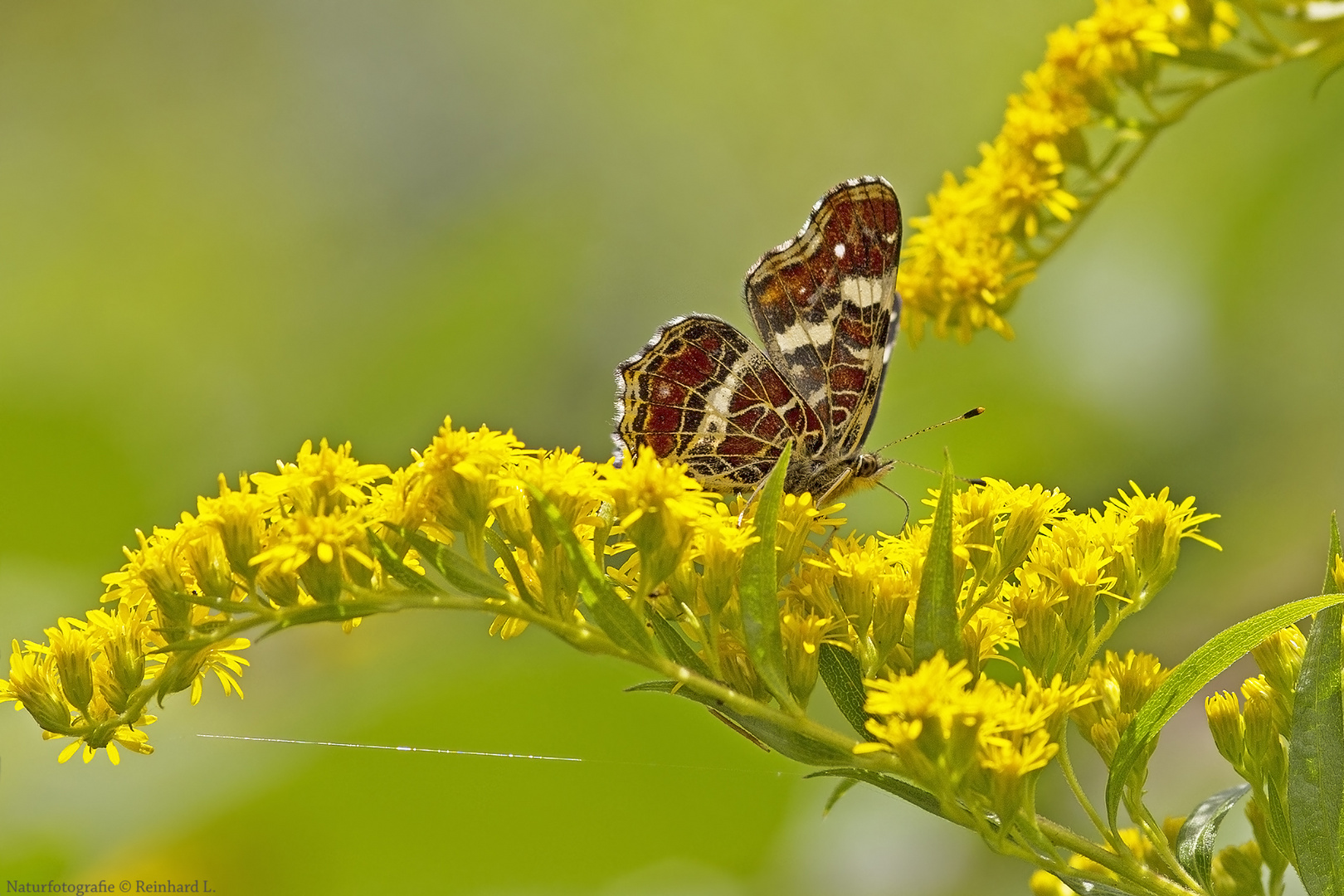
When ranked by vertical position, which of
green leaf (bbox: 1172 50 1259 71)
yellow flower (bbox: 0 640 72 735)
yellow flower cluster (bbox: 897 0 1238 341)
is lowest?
yellow flower (bbox: 0 640 72 735)

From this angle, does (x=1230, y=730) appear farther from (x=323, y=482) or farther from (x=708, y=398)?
(x=323, y=482)

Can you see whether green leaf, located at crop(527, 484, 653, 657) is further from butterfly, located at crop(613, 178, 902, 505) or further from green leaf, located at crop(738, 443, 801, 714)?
butterfly, located at crop(613, 178, 902, 505)

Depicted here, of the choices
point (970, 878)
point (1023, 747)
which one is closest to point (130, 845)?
point (970, 878)

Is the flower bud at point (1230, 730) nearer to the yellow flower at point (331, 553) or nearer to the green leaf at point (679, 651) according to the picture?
the green leaf at point (679, 651)

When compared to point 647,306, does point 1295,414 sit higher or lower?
lower

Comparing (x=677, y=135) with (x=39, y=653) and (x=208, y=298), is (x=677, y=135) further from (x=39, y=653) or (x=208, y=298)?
(x=39, y=653)

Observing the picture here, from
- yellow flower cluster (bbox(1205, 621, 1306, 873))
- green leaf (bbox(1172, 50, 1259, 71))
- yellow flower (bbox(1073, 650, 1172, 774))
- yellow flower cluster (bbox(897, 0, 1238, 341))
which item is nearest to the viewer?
yellow flower cluster (bbox(1205, 621, 1306, 873))

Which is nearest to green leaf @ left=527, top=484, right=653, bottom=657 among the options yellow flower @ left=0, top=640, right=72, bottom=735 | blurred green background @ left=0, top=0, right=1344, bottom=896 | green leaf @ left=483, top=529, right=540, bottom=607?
green leaf @ left=483, top=529, right=540, bottom=607
